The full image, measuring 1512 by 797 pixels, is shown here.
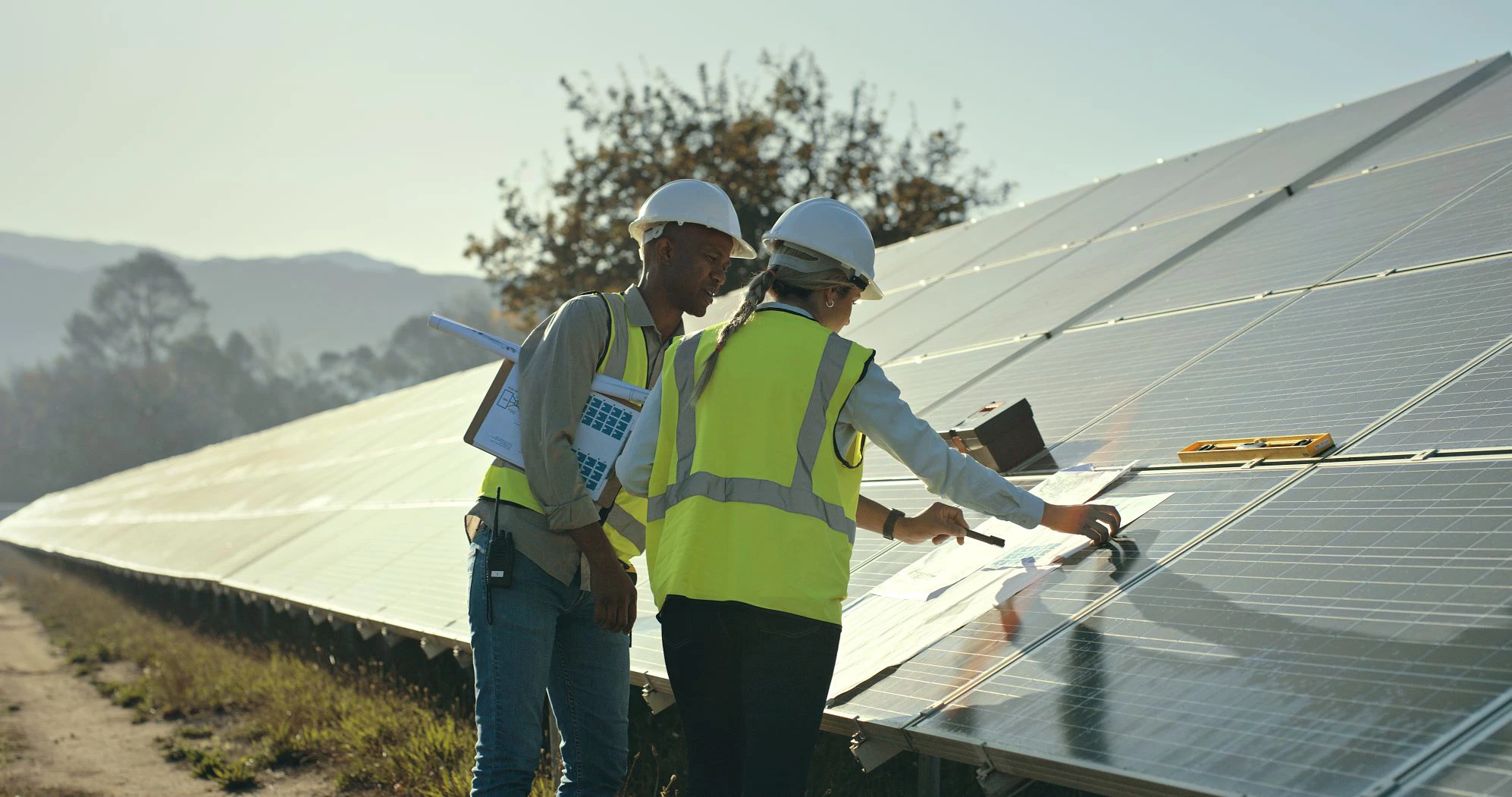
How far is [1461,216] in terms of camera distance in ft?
18.7

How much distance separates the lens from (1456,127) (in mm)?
7363

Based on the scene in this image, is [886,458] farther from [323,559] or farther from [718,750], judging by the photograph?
[323,559]

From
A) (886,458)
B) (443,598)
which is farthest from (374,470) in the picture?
(886,458)

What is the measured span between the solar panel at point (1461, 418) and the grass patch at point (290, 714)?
4.61m

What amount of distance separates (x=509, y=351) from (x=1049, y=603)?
184 cm

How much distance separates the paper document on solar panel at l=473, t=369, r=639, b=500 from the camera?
3961 mm

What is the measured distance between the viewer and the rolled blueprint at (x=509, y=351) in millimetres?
3955

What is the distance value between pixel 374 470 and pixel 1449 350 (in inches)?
451

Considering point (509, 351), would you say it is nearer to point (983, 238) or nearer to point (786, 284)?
point (786, 284)

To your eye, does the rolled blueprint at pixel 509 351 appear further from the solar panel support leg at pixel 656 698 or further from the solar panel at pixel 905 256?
the solar panel at pixel 905 256

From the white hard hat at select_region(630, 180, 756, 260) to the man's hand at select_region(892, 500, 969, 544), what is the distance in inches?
37.1

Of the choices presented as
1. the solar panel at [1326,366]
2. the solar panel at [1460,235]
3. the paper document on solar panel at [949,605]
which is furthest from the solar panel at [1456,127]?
the paper document on solar panel at [949,605]

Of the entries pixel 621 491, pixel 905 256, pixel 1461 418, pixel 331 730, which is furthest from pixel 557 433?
pixel 905 256

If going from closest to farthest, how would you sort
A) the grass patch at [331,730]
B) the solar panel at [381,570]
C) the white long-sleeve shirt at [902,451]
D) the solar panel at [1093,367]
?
the white long-sleeve shirt at [902,451]
the solar panel at [1093,367]
the grass patch at [331,730]
the solar panel at [381,570]
